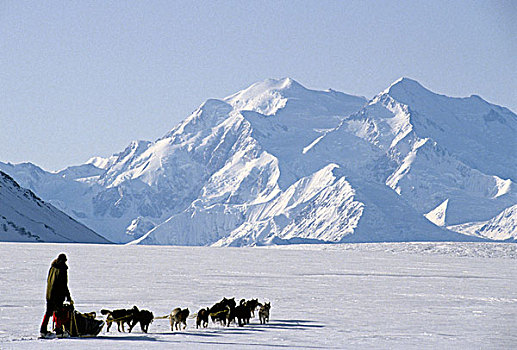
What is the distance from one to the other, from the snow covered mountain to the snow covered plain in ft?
319

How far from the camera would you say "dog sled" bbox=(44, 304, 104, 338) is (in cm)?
2014

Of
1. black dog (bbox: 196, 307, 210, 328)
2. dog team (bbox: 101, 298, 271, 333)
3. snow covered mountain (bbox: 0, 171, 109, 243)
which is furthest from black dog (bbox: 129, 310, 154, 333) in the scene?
snow covered mountain (bbox: 0, 171, 109, 243)

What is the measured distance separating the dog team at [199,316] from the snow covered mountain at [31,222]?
117542mm

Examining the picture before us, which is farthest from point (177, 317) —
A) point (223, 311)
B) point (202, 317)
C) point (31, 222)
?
point (31, 222)

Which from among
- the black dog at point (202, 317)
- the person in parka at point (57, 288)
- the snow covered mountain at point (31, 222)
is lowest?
the black dog at point (202, 317)

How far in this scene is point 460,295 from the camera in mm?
32906

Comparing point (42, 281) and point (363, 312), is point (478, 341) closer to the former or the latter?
point (363, 312)

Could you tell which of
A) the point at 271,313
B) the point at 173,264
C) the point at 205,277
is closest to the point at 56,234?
the point at 173,264

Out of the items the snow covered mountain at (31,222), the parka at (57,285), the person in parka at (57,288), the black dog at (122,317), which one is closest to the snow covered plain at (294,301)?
the black dog at (122,317)

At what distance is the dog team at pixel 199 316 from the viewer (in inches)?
843

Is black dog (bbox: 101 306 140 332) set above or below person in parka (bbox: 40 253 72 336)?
below

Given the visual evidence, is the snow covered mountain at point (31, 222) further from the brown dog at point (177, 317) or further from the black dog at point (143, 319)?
the black dog at point (143, 319)

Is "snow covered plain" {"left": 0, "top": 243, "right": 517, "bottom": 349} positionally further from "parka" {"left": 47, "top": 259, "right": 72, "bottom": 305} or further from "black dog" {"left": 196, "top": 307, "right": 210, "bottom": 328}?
"parka" {"left": 47, "top": 259, "right": 72, "bottom": 305}

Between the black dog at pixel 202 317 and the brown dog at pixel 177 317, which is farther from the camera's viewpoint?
the black dog at pixel 202 317
